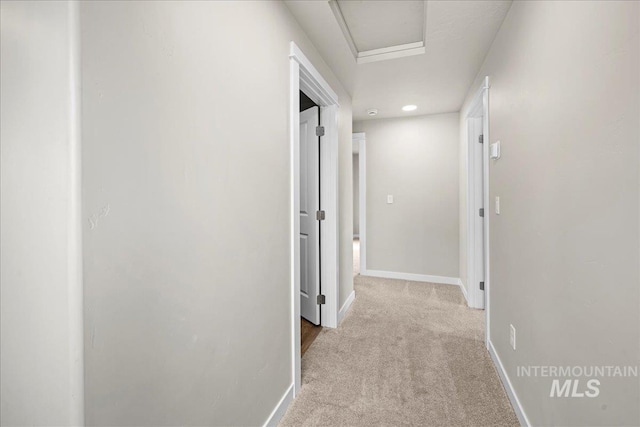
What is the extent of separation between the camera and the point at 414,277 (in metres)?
4.40

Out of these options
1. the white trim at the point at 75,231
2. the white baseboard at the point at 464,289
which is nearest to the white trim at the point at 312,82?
the white trim at the point at 75,231

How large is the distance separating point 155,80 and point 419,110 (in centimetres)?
375

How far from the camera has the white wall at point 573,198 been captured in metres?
0.86

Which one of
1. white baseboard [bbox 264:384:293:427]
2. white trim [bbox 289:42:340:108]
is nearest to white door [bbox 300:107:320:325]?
white trim [bbox 289:42:340:108]

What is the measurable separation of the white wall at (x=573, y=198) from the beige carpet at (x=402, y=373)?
0.29 m

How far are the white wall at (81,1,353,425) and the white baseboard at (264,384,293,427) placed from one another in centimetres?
4

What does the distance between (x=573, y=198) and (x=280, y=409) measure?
1702mm

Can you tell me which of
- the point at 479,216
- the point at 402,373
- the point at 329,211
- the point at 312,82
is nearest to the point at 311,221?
the point at 329,211

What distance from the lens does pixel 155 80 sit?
90 cm

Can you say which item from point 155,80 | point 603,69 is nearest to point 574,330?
point 603,69

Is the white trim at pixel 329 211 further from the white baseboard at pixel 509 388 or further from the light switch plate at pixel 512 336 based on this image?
the light switch plate at pixel 512 336

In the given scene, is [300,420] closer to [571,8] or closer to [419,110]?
[571,8]

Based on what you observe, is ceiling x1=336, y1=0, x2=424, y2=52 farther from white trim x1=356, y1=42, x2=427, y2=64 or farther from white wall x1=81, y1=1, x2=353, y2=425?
white wall x1=81, y1=1, x2=353, y2=425

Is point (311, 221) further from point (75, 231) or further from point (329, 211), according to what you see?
point (75, 231)
